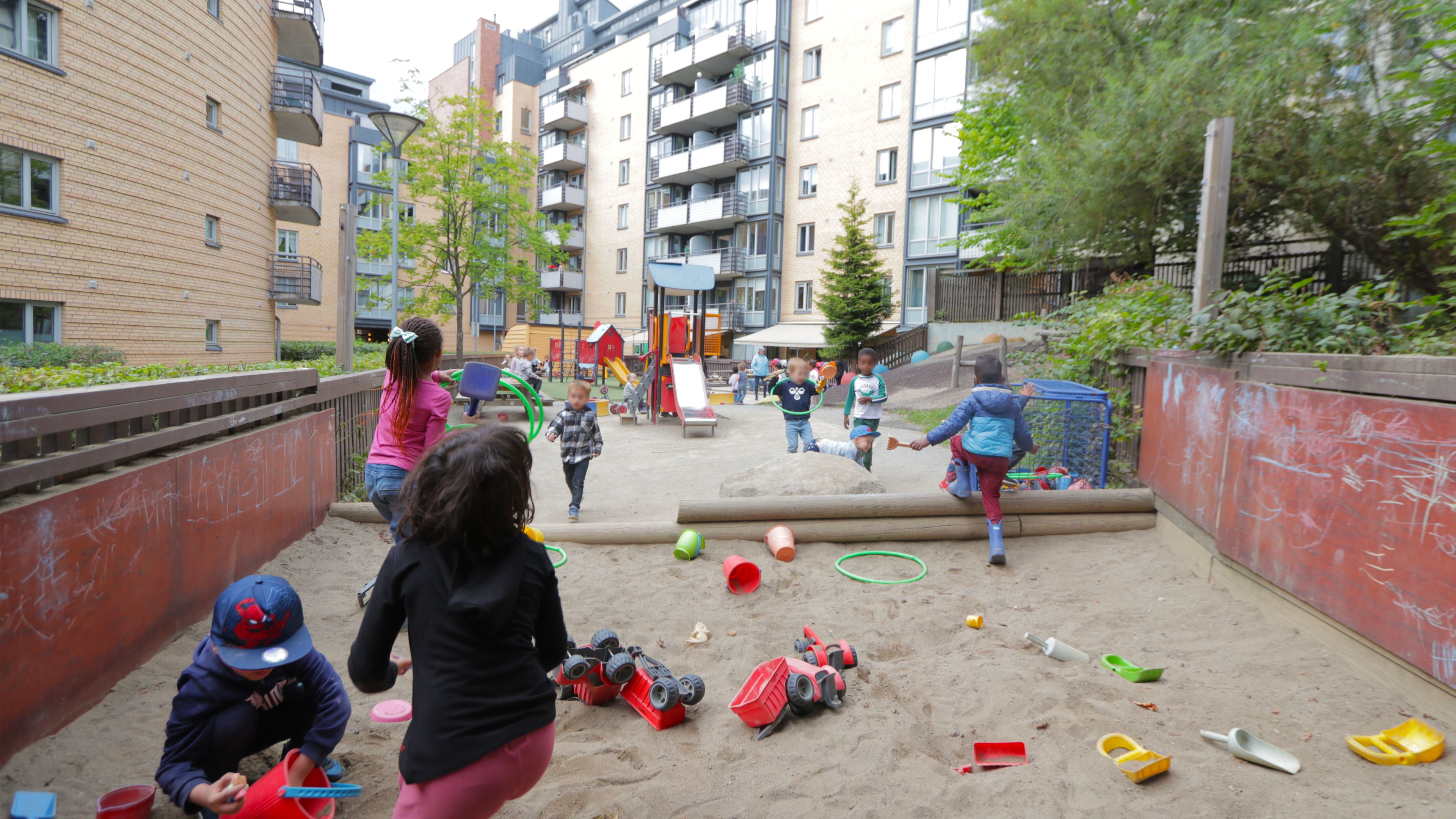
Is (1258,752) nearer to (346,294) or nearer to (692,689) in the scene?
(692,689)

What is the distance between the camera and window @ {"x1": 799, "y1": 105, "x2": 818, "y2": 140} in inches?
1363

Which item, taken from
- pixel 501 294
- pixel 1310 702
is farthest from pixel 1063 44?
pixel 501 294

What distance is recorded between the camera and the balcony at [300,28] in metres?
20.7

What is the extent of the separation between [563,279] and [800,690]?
4489 centimetres

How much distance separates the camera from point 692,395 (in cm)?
1669

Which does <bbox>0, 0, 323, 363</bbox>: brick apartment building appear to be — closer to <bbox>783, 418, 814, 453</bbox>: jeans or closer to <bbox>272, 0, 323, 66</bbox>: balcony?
<bbox>272, 0, 323, 66</bbox>: balcony

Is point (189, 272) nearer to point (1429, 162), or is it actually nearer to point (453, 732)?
point (453, 732)

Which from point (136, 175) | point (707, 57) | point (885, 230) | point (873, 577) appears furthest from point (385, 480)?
point (707, 57)

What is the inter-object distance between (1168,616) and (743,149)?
34.7 m

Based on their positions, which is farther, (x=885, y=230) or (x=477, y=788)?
(x=885, y=230)

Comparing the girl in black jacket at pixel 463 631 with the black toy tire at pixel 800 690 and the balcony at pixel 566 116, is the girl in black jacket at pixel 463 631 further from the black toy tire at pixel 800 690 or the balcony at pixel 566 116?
the balcony at pixel 566 116

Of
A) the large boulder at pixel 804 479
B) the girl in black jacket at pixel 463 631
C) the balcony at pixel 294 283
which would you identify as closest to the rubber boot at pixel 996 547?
the large boulder at pixel 804 479

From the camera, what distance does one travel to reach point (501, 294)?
4706 cm

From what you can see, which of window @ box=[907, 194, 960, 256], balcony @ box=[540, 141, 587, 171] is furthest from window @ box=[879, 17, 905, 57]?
Answer: balcony @ box=[540, 141, 587, 171]
